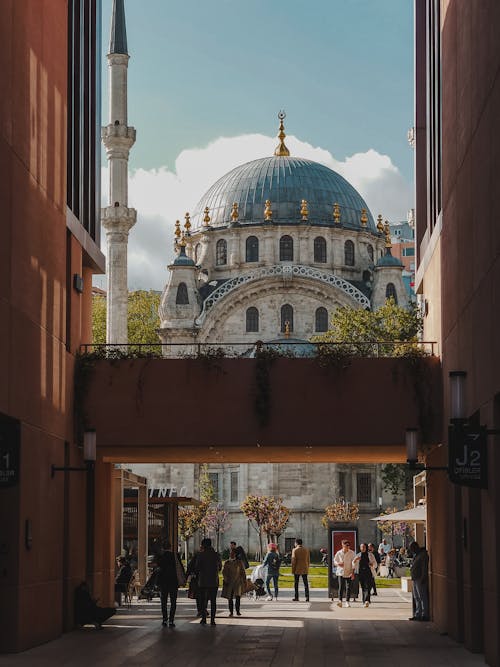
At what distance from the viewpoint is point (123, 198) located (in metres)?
70.6

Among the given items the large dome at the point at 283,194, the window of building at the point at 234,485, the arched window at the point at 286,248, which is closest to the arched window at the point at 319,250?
the large dome at the point at 283,194

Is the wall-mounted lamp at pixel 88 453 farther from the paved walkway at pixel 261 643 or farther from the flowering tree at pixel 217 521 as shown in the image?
the flowering tree at pixel 217 521

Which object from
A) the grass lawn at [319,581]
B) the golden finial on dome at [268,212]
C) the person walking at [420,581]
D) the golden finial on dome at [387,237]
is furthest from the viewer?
the golden finial on dome at [268,212]

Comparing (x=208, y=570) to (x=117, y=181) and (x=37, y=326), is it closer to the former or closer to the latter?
(x=37, y=326)

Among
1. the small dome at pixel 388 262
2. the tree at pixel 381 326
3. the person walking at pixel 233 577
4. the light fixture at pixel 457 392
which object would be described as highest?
the small dome at pixel 388 262

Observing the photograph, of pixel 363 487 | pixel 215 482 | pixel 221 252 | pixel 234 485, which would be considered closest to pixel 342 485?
pixel 363 487

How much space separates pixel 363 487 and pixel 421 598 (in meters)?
59.7

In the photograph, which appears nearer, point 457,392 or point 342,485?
point 457,392

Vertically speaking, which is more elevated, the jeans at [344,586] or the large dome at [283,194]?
the large dome at [283,194]

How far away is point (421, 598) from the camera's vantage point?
2566cm

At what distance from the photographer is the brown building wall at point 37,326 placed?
1847 cm

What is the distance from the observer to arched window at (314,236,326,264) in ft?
307

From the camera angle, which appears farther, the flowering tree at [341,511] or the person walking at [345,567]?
the flowering tree at [341,511]

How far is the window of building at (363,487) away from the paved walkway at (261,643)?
55.7m
